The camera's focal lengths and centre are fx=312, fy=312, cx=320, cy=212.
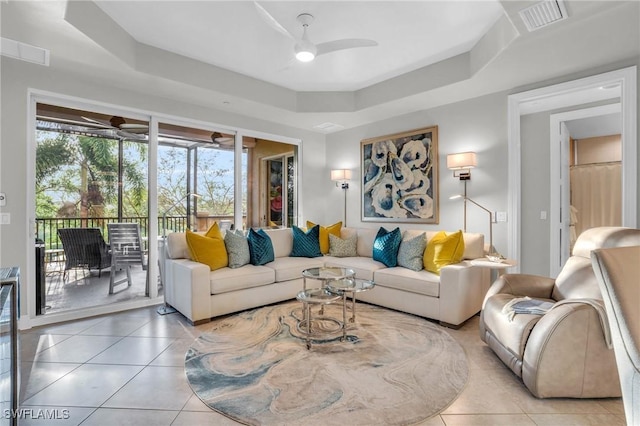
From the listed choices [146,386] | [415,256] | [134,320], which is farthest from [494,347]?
[134,320]

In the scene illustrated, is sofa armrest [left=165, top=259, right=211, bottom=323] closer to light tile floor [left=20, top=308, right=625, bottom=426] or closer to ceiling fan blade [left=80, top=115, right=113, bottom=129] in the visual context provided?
light tile floor [left=20, top=308, right=625, bottom=426]

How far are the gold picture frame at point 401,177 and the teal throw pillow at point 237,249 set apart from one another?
7.17 ft

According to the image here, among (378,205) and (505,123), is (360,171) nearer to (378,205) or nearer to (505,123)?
(378,205)

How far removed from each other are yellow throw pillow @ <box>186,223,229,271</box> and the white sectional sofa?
9 cm

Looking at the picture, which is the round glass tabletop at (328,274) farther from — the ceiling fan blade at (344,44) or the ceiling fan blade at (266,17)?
the ceiling fan blade at (266,17)

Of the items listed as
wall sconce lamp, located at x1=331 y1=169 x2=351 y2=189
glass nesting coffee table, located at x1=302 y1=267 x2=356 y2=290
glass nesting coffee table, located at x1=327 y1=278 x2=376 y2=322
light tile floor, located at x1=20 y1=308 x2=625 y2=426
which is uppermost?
wall sconce lamp, located at x1=331 y1=169 x2=351 y2=189

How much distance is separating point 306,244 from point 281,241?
0.37 meters

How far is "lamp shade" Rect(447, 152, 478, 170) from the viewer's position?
3.70m

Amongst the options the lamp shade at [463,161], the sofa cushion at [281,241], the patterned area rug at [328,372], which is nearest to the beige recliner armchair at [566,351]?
the patterned area rug at [328,372]

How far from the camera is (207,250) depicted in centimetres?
354

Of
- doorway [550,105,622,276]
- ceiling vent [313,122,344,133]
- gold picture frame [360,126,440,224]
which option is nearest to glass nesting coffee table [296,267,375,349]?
gold picture frame [360,126,440,224]

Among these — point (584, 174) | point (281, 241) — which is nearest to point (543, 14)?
point (281, 241)

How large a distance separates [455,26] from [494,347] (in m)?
2.81

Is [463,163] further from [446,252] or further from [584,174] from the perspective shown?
[584,174]
